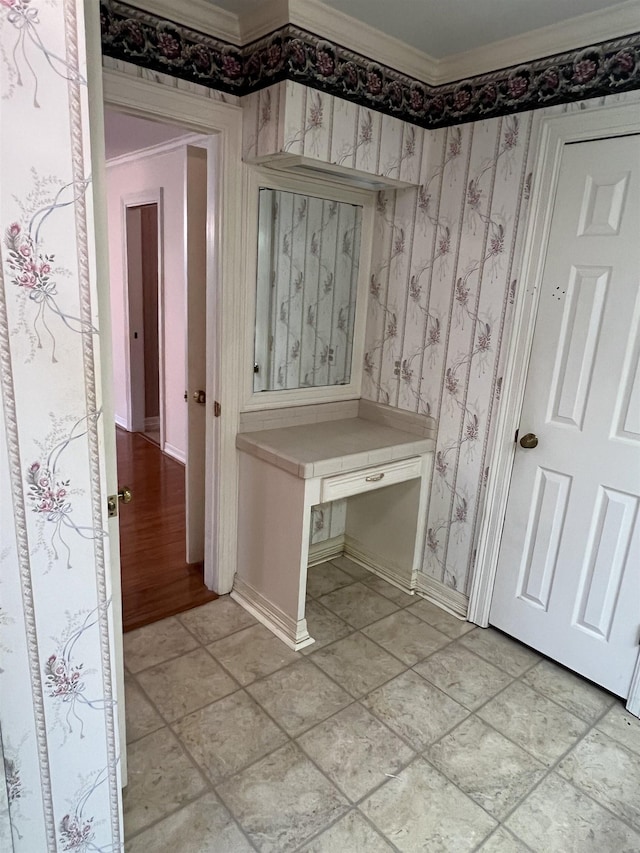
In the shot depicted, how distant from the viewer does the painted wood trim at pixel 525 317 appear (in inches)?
77.3

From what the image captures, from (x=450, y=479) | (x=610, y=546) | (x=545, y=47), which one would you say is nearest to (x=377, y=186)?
(x=545, y=47)

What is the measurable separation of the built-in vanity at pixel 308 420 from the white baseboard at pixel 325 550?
0.19 metres

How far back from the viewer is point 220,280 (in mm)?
2371

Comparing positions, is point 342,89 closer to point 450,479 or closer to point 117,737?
point 450,479

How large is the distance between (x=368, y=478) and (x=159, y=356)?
2813 mm

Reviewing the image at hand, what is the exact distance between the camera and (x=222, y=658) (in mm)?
2270

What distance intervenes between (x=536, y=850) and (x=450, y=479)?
4.67 ft

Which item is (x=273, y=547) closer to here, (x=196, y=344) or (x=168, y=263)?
(x=196, y=344)

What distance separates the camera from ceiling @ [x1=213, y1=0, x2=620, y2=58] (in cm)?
187

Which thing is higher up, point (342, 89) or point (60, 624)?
point (342, 89)

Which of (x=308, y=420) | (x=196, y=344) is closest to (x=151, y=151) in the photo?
(x=196, y=344)

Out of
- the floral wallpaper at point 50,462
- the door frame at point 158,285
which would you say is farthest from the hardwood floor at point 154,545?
the floral wallpaper at point 50,462

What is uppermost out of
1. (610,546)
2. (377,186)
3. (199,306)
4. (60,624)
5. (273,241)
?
(377,186)

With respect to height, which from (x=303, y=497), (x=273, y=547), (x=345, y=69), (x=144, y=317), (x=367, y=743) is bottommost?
(x=367, y=743)
